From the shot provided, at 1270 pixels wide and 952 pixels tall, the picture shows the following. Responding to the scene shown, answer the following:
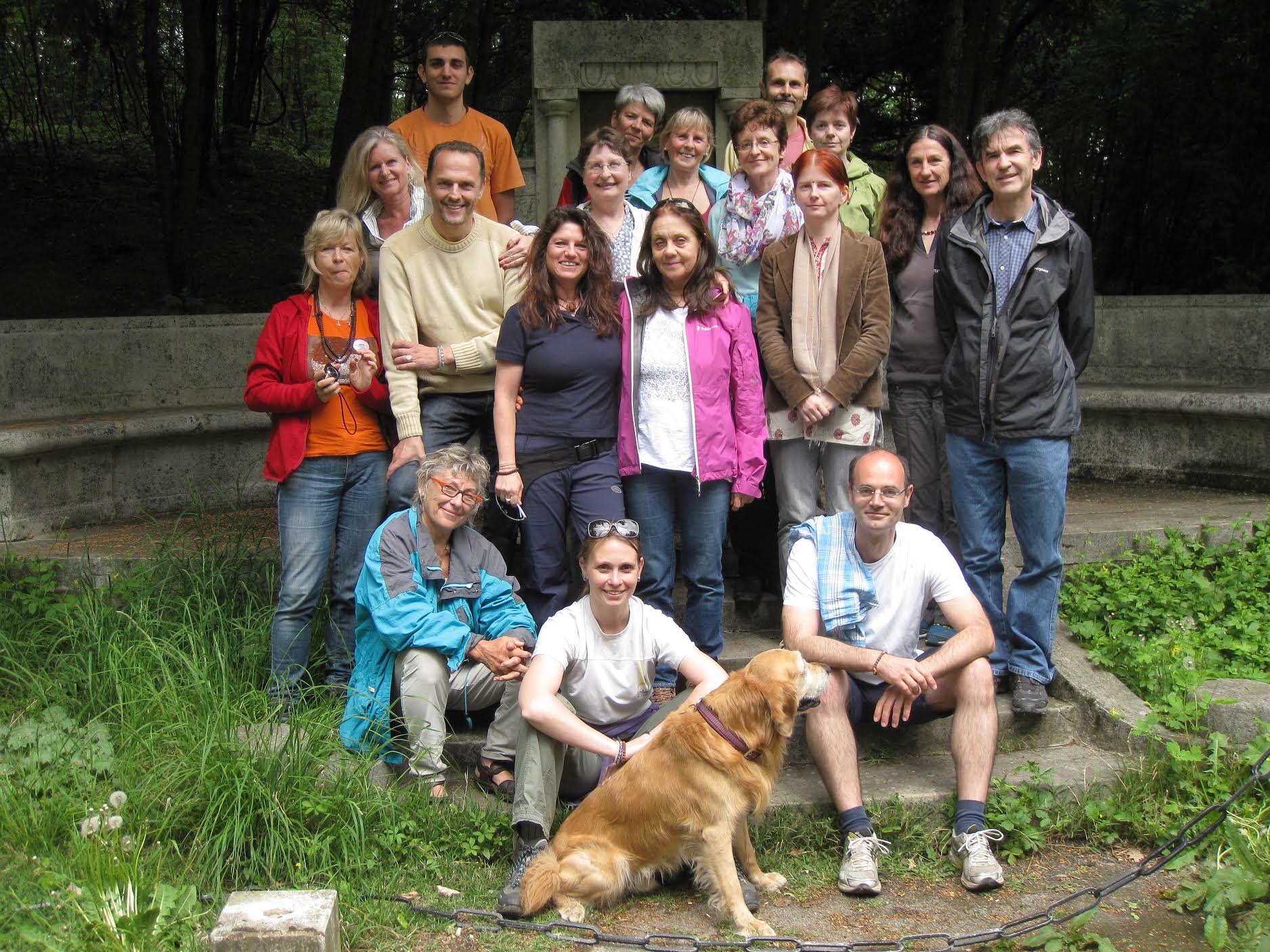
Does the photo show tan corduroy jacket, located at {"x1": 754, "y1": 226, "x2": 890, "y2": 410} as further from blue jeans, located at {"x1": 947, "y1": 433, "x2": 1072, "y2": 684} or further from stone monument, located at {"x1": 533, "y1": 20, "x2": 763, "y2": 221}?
stone monument, located at {"x1": 533, "y1": 20, "x2": 763, "y2": 221}

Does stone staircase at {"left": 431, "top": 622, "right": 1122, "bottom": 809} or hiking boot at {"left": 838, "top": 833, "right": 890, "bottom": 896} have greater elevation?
stone staircase at {"left": 431, "top": 622, "right": 1122, "bottom": 809}

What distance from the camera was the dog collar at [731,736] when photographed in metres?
3.55

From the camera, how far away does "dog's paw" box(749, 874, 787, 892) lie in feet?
12.4

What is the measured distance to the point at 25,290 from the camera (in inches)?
376

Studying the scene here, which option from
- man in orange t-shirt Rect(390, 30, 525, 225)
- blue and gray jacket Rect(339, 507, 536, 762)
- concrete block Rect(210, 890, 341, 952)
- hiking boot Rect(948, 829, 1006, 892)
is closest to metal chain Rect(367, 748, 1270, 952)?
hiking boot Rect(948, 829, 1006, 892)

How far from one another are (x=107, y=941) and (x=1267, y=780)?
358 centimetres

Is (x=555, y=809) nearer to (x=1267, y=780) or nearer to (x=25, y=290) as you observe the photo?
(x=1267, y=780)

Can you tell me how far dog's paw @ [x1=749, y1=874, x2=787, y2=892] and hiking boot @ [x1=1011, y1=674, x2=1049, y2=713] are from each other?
1.33 metres

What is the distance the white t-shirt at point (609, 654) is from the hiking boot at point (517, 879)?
50 centimetres

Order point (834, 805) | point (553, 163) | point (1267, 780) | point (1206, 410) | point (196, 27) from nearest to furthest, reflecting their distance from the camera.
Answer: point (1267, 780)
point (834, 805)
point (553, 163)
point (1206, 410)
point (196, 27)

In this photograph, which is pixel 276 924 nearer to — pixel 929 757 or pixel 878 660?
pixel 878 660

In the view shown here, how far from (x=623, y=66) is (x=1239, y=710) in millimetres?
4226

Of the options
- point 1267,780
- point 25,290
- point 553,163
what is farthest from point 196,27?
point 1267,780

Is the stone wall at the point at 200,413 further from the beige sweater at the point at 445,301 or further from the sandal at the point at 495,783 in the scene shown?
the sandal at the point at 495,783
